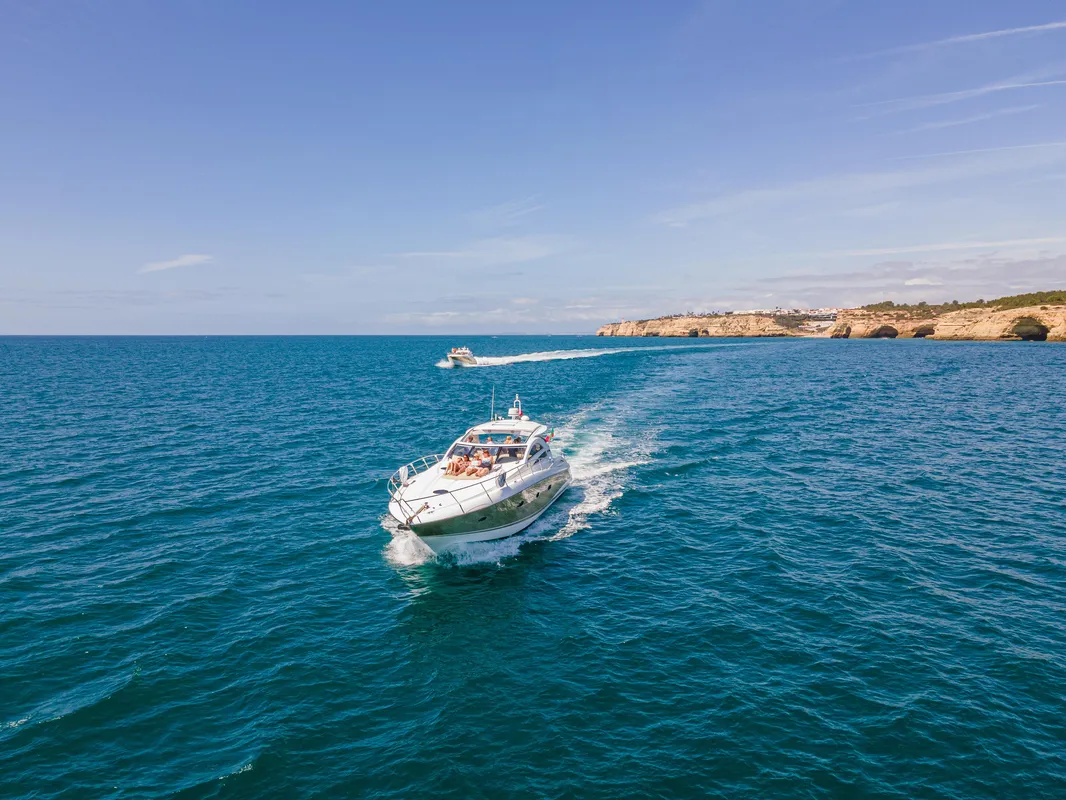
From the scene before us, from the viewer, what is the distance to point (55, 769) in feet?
36.8

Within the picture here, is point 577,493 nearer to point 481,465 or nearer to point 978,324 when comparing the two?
point 481,465

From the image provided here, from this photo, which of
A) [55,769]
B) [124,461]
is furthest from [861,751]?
[124,461]

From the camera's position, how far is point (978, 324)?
14825 centimetres

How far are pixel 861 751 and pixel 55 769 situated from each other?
1763 centimetres

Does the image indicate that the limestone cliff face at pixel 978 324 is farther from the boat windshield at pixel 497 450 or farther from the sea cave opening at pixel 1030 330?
the boat windshield at pixel 497 450

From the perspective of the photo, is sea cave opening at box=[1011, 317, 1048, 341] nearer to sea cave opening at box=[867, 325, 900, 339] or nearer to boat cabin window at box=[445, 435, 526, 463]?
sea cave opening at box=[867, 325, 900, 339]

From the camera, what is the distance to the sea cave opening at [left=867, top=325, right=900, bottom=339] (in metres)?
186

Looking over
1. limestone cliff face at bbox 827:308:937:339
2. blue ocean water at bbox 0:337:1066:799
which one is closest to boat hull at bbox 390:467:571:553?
blue ocean water at bbox 0:337:1066:799

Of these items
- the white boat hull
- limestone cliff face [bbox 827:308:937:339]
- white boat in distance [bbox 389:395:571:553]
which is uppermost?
limestone cliff face [bbox 827:308:937:339]

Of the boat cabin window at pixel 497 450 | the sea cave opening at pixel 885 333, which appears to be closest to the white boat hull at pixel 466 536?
the boat cabin window at pixel 497 450

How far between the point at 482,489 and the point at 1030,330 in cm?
16875

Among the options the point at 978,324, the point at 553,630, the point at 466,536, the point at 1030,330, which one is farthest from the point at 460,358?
the point at 978,324

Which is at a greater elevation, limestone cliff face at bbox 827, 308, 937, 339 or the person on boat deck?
limestone cliff face at bbox 827, 308, 937, 339

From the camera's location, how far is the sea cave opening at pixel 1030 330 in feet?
423
